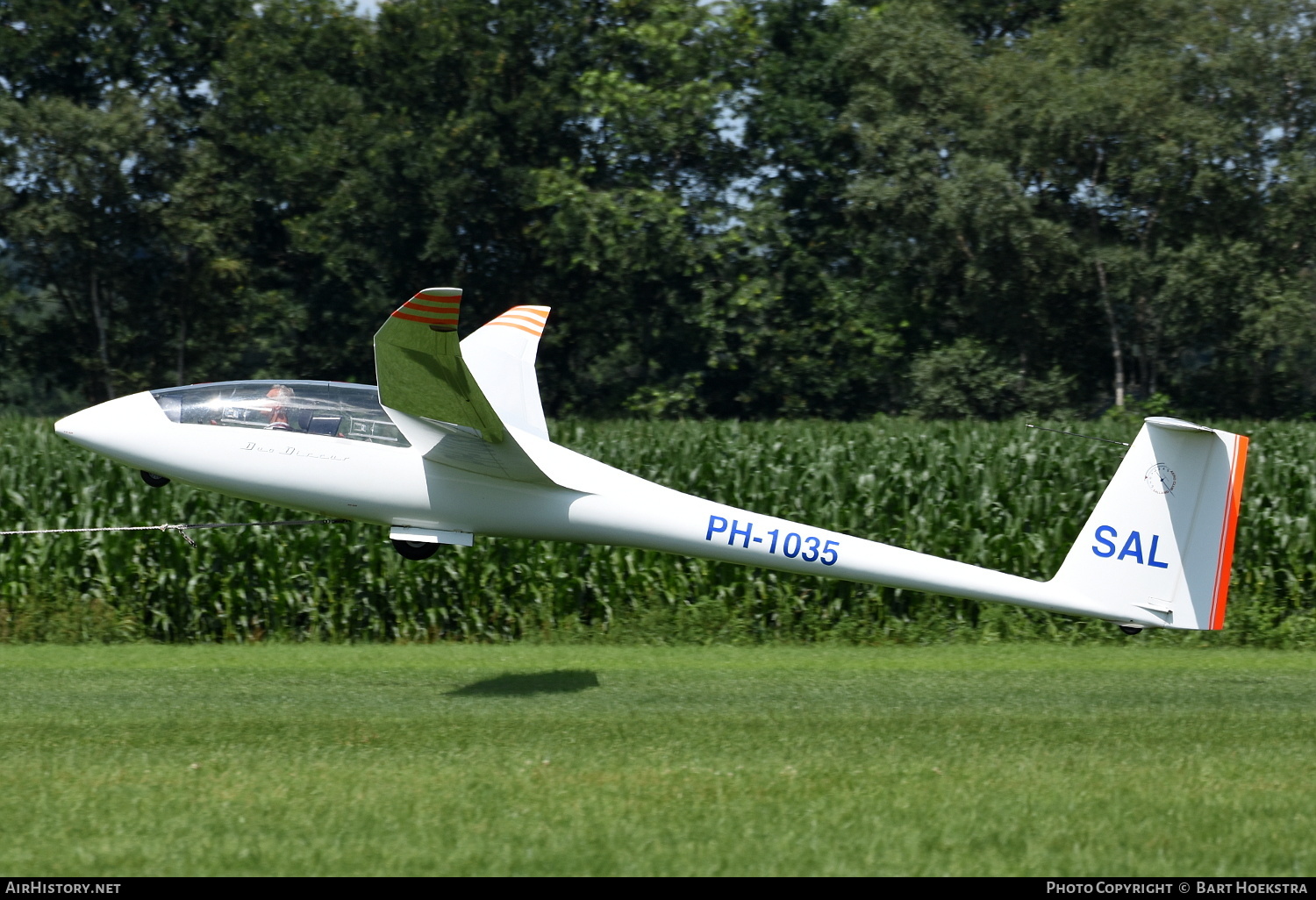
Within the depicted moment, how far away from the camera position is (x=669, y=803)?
800cm

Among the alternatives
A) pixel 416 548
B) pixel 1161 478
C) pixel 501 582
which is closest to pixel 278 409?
pixel 416 548

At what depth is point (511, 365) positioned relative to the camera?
13820 mm

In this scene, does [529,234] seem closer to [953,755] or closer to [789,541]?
[789,541]

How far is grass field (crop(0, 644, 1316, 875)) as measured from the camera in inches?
277

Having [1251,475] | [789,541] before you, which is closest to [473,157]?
[1251,475]

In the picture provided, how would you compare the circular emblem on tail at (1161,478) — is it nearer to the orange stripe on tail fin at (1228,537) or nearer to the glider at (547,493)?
the glider at (547,493)

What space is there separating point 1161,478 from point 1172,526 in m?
0.43

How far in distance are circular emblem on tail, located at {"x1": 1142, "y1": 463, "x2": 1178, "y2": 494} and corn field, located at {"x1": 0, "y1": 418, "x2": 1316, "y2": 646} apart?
17.6 ft

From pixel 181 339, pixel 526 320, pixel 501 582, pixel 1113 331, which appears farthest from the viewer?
pixel 181 339

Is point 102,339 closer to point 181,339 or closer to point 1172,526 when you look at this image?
point 181,339

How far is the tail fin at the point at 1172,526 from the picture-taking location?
11297mm

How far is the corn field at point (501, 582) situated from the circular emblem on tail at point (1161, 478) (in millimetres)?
5379

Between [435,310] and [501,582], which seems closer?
[435,310]

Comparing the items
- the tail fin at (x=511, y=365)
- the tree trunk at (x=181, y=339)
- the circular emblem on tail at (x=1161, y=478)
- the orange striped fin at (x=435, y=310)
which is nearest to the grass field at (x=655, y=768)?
the circular emblem on tail at (x=1161, y=478)
